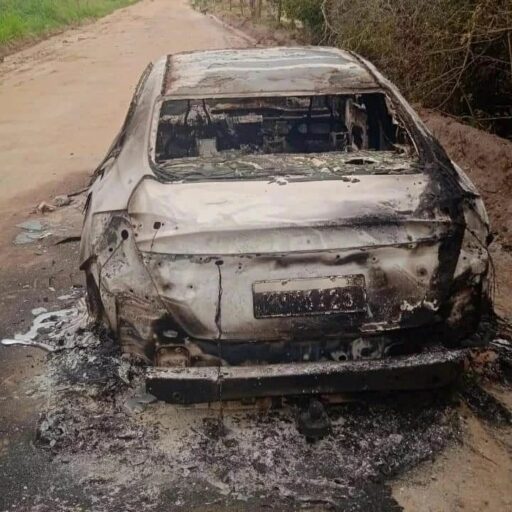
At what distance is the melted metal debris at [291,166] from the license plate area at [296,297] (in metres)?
0.60

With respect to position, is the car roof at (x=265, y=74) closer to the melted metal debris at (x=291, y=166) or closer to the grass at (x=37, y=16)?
the melted metal debris at (x=291, y=166)

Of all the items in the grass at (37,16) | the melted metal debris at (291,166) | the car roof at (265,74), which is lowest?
the grass at (37,16)

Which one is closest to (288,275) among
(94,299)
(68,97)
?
(94,299)

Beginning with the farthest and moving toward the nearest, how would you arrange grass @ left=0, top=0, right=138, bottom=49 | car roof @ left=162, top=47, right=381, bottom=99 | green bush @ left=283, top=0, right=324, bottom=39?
grass @ left=0, top=0, right=138, bottom=49 < green bush @ left=283, top=0, right=324, bottom=39 < car roof @ left=162, top=47, right=381, bottom=99

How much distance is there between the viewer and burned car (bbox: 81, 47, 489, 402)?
2910 mm

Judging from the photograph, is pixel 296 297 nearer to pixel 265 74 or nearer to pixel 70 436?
pixel 70 436

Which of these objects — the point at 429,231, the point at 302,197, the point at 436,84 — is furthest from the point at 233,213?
the point at 436,84

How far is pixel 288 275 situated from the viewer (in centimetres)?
292

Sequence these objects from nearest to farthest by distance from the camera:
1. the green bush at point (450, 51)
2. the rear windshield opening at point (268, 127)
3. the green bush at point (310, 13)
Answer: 1. the rear windshield opening at point (268, 127)
2. the green bush at point (450, 51)
3. the green bush at point (310, 13)

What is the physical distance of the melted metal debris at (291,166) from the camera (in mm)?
3326

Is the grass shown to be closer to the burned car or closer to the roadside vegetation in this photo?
the roadside vegetation

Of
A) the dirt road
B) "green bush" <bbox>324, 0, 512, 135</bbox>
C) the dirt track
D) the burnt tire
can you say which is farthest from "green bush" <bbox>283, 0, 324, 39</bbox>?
the burnt tire

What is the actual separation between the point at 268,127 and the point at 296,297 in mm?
2261

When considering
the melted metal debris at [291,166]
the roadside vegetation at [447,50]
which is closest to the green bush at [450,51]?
the roadside vegetation at [447,50]
